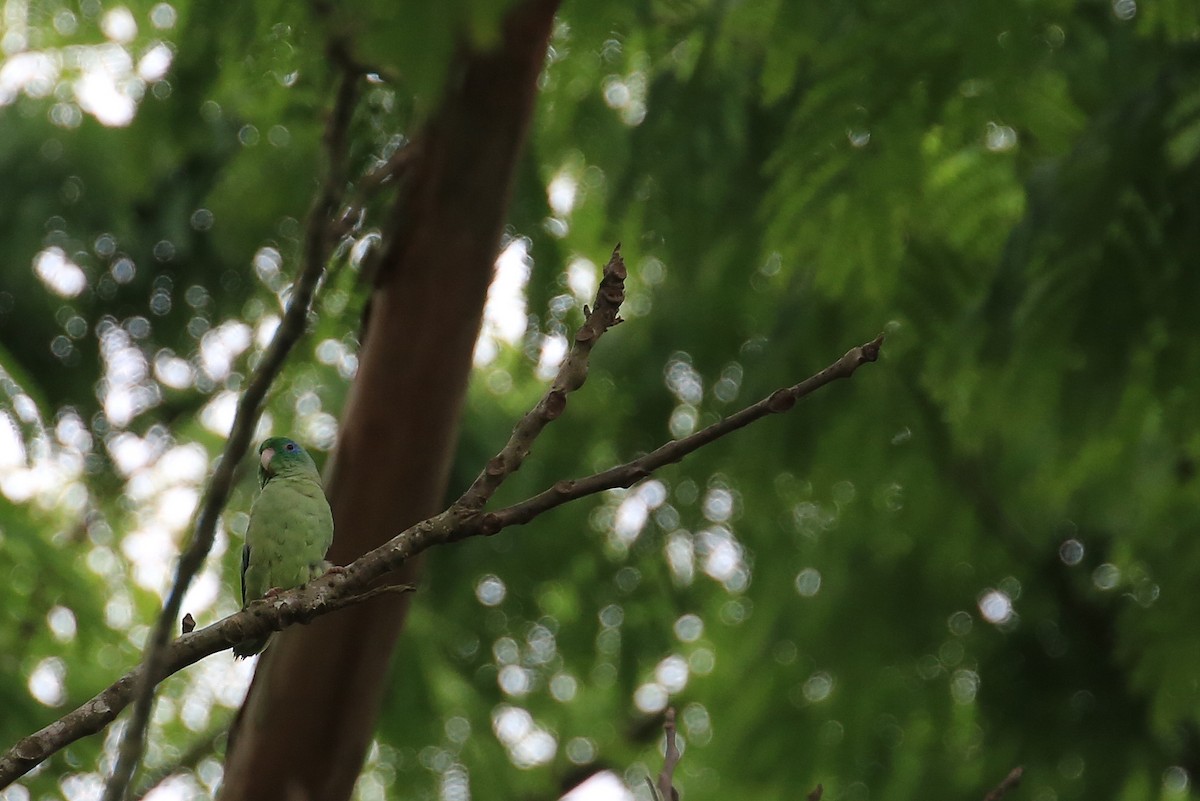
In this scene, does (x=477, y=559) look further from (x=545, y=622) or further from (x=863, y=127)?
(x=863, y=127)

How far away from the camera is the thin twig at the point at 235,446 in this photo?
1421 mm

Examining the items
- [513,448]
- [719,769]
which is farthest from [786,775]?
[513,448]

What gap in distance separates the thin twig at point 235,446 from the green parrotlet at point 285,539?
1.03 metres

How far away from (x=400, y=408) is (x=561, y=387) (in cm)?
169

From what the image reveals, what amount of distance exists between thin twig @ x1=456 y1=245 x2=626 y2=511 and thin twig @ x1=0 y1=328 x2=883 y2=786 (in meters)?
0.05

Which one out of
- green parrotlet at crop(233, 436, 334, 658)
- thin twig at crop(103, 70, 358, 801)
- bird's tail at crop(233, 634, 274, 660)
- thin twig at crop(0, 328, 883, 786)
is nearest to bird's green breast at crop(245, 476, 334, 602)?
green parrotlet at crop(233, 436, 334, 658)

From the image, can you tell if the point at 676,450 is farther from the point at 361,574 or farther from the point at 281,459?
the point at 281,459

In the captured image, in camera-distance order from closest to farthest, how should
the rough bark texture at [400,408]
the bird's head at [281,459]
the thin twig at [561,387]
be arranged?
the thin twig at [561,387] → the bird's head at [281,459] → the rough bark texture at [400,408]

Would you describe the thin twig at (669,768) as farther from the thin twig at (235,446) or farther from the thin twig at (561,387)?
the thin twig at (235,446)

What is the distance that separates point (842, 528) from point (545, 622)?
57.5 inches

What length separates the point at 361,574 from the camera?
2037 millimetres

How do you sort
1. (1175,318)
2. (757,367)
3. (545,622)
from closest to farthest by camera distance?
1. (1175,318)
2. (757,367)
3. (545,622)

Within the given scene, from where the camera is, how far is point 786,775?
5277 mm

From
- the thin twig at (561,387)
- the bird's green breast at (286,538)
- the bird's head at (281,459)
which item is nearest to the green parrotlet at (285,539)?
the bird's green breast at (286,538)
